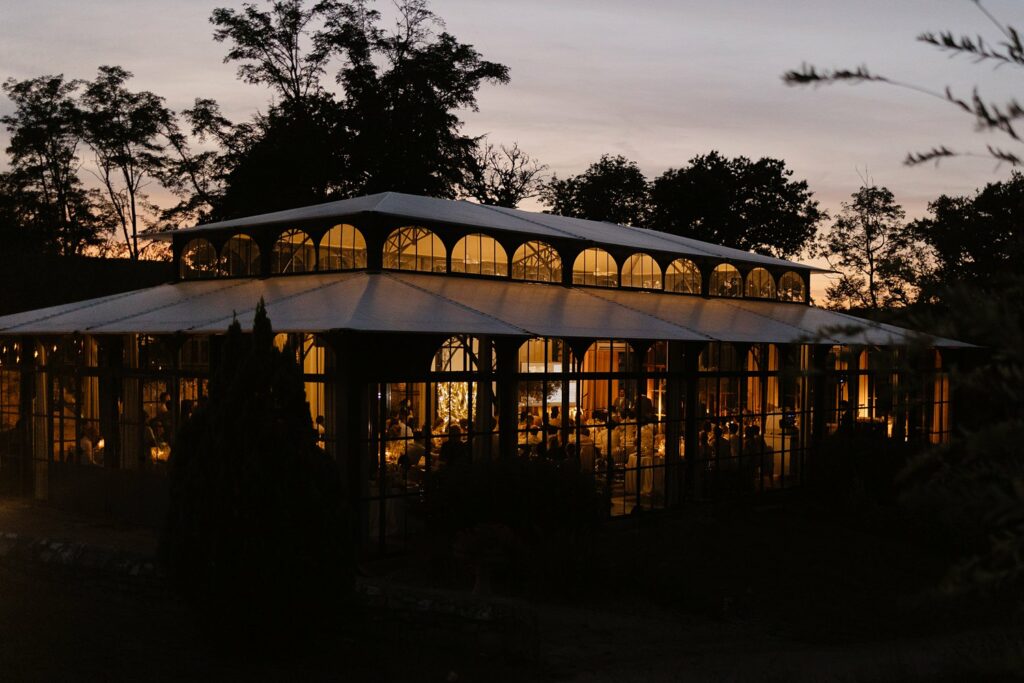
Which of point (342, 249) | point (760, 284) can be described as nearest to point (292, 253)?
point (342, 249)

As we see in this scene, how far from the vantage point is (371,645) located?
781 cm

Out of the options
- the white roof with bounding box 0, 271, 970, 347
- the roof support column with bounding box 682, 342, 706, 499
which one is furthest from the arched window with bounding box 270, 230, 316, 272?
the roof support column with bounding box 682, 342, 706, 499

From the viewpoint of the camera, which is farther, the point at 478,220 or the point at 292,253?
the point at 478,220

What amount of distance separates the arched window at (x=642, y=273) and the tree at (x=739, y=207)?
2338 centimetres

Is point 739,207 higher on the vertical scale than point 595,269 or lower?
higher

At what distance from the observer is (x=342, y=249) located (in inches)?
550

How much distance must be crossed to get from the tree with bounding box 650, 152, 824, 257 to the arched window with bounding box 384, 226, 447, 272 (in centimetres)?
2711

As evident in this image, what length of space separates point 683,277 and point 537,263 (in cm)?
339

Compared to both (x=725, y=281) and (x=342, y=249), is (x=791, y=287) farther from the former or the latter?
(x=342, y=249)

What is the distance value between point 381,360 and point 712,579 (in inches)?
160

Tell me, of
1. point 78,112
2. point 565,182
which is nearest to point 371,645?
point 78,112

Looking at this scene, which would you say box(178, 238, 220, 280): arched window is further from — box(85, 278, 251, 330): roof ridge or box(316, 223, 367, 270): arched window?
box(316, 223, 367, 270): arched window

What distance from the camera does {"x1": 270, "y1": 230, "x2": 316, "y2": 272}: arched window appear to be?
14.3m

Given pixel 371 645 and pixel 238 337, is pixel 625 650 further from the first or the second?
pixel 238 337
